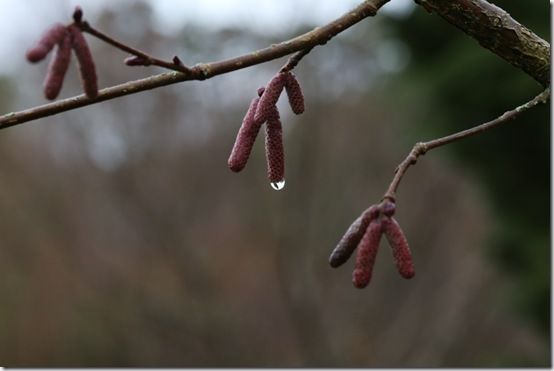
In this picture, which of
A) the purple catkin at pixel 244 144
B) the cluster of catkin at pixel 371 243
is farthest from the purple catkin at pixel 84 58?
the cluster of catkin at pixel 371 243

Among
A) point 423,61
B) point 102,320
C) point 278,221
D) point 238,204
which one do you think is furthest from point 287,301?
point 423,61

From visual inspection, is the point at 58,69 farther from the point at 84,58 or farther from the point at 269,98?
the point at 269,98

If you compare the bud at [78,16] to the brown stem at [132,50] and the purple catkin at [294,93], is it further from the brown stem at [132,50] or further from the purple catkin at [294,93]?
the purple catkin at [294,93]

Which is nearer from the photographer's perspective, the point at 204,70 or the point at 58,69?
the point at 58,69

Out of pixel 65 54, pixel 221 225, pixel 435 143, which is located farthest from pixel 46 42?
pixel 221 225

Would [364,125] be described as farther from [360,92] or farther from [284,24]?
[284,24]
